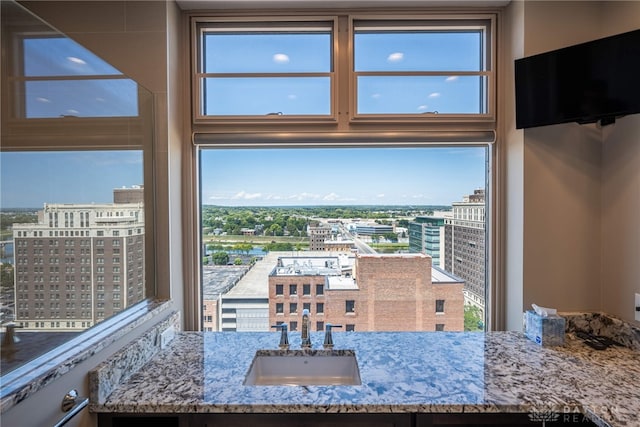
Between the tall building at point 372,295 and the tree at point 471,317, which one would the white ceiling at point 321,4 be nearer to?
the tall building at point 372,295

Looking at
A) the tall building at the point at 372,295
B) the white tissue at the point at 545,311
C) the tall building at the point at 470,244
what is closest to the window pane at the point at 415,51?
the tall building at the point at 470,244

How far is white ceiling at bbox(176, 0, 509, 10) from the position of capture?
70.1 inches

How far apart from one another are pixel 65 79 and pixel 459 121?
1884mm

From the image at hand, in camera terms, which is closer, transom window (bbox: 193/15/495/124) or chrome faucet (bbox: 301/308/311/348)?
chrome faucet (bbox: 301/308/311/348)

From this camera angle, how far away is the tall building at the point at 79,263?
107 cm

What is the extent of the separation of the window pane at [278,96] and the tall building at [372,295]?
3.01ft

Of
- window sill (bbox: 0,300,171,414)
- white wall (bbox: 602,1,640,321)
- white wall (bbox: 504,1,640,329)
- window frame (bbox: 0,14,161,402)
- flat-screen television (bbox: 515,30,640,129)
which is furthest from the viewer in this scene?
white wall (bbox: 504,1,640,329)

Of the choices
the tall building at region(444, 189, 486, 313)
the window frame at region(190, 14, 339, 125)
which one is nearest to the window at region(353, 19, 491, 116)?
the window frame at region(190, 14, 339, 125)

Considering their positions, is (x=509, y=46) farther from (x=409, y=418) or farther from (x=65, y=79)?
(x=65, y=79)

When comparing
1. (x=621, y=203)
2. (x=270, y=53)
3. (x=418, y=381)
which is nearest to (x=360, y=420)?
(x=418, y=381)

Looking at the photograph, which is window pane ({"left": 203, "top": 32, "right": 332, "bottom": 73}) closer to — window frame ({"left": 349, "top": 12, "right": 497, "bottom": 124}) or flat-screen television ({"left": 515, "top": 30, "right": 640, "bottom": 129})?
window frame ({"left": 349, "top": 12, "right": 497, "bottom": 124})

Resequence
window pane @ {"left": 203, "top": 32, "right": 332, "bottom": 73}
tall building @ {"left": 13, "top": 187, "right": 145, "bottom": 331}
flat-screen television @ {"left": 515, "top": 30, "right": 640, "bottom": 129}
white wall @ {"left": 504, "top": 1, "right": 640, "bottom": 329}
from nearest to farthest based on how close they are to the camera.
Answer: tall building @ {"left": 13, "top": 187, "right": 145, "bottom": 331}
flat-screen television @ {"left": 515, "top": 30, "right": 640, "bottom": 129}
white wall @ {"left": 504, "top": 1, "right": 640, "bottom": 329}
window pane @ {"left": 203, "top": 32, "right": 332, "bottom": 73}

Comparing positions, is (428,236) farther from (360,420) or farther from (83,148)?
(83,148)

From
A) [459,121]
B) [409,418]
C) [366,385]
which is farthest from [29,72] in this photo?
[459,121]
